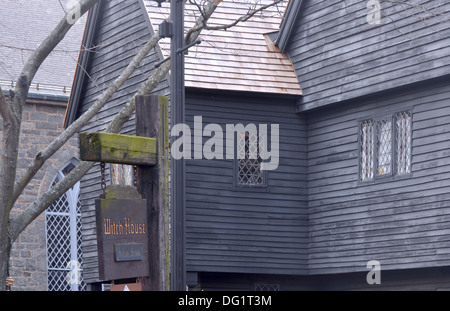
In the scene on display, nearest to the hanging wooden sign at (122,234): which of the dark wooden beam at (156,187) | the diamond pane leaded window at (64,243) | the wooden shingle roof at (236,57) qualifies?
the dark wooden beam at (156,187)

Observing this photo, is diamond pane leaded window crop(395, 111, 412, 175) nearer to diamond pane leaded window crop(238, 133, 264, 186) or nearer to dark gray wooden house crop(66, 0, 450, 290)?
dark gray wooden house crop(66, 0, 450, 290)

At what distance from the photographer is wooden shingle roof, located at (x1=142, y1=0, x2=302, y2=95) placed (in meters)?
19.2

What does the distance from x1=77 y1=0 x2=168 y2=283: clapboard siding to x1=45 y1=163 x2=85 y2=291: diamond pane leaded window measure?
5238mm

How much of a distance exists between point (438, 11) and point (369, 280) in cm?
543

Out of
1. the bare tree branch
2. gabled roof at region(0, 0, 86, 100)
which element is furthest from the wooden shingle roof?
gabled roof at region(0, 0, 86, 100)

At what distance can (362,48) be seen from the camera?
18688 mm

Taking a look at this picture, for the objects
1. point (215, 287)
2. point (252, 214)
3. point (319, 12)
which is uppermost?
point (319, 12)

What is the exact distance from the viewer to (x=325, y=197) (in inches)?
773

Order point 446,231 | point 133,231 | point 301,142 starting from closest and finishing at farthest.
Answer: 1. point 133,231
2. point 446,231
3. point 301,142

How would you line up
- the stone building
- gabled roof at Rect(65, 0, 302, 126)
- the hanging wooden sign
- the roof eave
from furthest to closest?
1. the stone building
2. the roof eave
3. gabled roof at Rect(65, 0, 302, 126)
4. the hanging wooden sign

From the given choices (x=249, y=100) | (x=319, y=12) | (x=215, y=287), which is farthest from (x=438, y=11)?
(x=215, y=287)

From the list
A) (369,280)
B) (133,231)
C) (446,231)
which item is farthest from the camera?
(369,280)

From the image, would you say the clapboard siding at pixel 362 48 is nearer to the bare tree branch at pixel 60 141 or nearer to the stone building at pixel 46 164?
the bare tree branch at pixel 60 141

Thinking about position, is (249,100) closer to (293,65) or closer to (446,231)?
(293,65)
